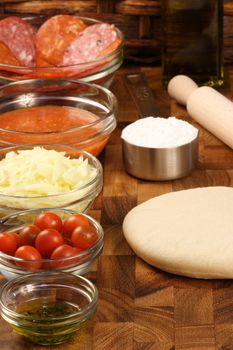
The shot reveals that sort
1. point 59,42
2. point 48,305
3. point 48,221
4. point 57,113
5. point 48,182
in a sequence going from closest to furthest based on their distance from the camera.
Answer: point 48,305, point 48,221, point 48,182, point 57,113, point 59,42

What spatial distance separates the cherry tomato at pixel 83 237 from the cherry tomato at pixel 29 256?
0.10 m

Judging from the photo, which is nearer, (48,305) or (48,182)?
(48,305)

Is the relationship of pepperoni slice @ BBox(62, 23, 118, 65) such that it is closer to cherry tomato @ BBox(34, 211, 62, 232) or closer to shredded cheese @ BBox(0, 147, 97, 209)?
shredded cheese @ BBox(0, 147, 97, 209)

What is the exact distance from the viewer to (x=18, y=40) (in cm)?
341

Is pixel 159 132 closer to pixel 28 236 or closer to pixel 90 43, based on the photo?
pixel 90 43

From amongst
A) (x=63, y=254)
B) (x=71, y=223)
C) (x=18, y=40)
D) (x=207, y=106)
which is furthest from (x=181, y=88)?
(x=63, y=254)

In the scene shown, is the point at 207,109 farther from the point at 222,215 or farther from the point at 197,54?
the point at 222,215

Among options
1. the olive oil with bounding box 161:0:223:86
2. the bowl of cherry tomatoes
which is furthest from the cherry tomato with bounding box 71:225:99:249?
the olive oil with bounding box 161:0:223:86

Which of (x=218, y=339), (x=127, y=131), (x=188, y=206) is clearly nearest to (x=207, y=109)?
(x=127, y=131)

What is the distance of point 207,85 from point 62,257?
51.3 inches

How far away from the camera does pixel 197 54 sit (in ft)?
11.3

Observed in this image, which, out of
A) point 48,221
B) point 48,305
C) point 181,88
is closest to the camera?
point 48,305

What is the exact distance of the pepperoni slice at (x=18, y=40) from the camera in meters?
3.41

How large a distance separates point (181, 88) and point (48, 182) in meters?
0.80
